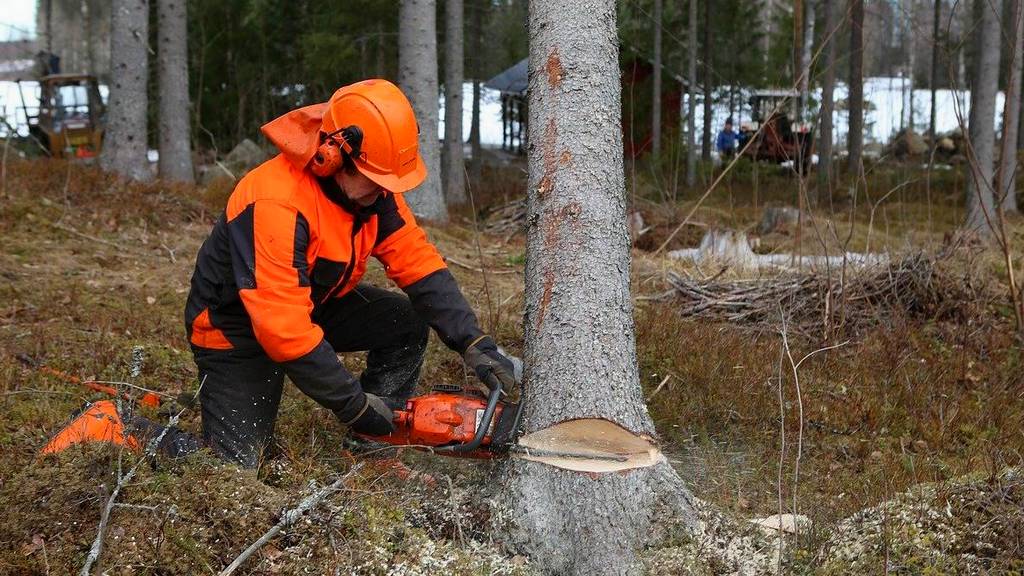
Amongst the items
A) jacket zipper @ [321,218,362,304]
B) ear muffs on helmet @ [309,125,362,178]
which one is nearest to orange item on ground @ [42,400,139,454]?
jacket zipper @ [321,218,362,304]

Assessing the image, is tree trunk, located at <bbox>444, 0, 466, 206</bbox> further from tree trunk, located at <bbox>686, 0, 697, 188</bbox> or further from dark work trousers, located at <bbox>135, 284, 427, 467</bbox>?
dark work trousers, located at <bbox>135, 284, 427, 467</bbox>

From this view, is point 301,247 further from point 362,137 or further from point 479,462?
point 479,462

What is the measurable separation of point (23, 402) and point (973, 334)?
5.52 metres

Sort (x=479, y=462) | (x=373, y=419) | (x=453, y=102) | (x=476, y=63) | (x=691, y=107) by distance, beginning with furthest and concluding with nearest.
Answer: (x=476, y=63)
(x=691, y=107)
(x=453, y=102)
(x=479, y=462)
(x=373, y=419)

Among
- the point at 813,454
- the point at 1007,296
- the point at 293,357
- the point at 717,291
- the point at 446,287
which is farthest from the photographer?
the point at 1007,296

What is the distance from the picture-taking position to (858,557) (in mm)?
2924

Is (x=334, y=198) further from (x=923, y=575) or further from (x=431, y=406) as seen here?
(x=923, y=575)

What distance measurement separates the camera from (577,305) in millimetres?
3154

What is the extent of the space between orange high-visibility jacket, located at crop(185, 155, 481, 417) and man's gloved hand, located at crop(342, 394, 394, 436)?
0.30 ft

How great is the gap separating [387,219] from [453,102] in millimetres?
10026

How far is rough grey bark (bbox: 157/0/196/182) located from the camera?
1162 centimetres

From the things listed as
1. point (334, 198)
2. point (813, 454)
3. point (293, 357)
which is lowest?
point (813, 454)

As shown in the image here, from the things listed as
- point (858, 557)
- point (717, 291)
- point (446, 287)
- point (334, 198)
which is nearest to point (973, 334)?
point (717, 291)

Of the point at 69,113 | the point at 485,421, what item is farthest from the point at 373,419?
the point at 69,113
